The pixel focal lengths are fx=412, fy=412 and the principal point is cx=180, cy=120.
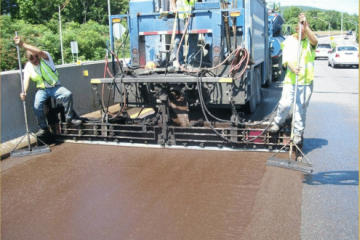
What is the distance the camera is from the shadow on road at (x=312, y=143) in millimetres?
6830

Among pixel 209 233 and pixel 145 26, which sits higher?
pixel 145 26

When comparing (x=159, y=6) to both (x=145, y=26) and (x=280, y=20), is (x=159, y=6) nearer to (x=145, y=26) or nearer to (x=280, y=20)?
(x=145, y=26)

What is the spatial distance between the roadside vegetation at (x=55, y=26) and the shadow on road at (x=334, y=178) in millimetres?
4600

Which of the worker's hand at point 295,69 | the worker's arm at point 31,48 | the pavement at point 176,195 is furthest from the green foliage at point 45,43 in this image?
the worker's hand at point 295,69

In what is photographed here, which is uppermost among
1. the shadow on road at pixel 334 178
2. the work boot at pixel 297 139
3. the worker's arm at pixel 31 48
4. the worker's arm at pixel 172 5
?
the worker's arm at pixel 172 5

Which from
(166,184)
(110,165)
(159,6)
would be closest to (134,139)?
(110,165)

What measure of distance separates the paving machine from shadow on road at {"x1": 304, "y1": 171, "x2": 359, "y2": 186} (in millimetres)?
1005

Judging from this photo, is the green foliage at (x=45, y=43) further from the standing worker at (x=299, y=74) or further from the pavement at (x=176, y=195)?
the standing worker at (x=299, y=74)

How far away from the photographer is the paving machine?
6777 mm

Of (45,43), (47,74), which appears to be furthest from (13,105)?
(45,43)

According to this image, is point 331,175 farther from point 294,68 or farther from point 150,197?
point 150,197

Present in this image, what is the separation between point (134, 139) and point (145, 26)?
229cm

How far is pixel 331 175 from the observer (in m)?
5.49

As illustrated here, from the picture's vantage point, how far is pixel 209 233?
153 inches
